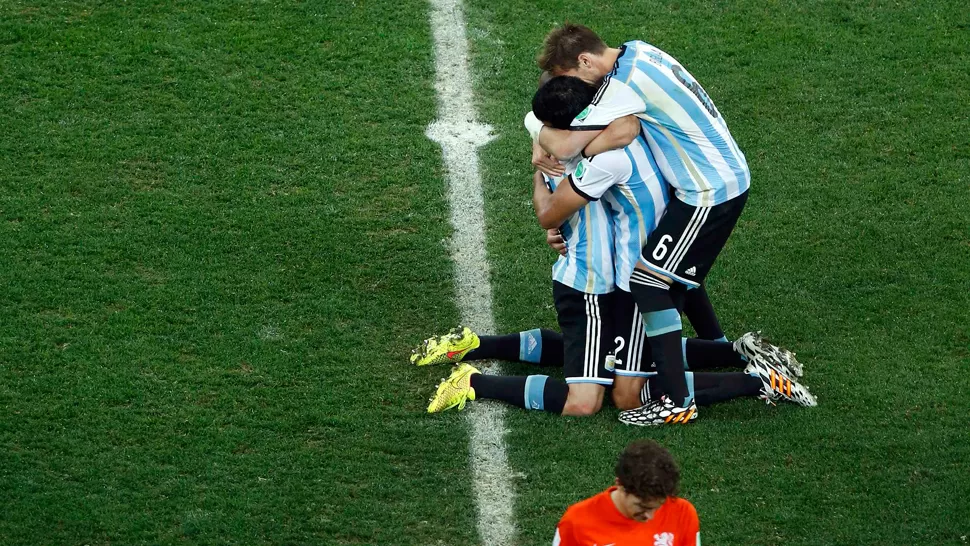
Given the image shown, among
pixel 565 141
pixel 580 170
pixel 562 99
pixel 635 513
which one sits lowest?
pixel 635 513

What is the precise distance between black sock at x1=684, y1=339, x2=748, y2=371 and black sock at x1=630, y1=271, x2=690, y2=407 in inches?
17.2

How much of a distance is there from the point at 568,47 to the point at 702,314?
1551 millimetres

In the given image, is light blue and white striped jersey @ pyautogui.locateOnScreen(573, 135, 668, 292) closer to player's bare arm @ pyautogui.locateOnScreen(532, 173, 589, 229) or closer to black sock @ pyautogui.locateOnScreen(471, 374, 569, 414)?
player's bare arm @ pyautogui.locateOnScreen(532, 173, 589, 229)

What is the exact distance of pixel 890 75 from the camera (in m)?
8.39

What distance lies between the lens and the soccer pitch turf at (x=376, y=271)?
538 cm

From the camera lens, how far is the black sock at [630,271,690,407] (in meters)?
5.72

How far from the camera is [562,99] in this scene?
17.9 ft

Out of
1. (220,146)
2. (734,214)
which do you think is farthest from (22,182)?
(734,214)

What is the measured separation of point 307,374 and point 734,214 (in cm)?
220

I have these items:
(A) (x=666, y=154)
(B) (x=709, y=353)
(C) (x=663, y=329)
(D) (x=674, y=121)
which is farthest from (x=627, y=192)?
(B) (x=709, y=353)

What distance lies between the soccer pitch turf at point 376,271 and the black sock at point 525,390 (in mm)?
97

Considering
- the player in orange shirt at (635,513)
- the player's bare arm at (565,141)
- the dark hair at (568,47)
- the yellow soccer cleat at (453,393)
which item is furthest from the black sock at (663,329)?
the player in orange shirt at (635,513)

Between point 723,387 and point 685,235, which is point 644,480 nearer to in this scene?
point 685,235

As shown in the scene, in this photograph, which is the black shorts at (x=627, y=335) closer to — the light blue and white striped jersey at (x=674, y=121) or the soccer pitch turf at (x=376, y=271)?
the soccer pitch turf at (x=376, y=271)
